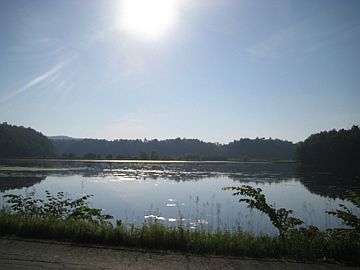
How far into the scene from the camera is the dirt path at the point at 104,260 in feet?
16.6

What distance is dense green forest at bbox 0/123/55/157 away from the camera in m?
126

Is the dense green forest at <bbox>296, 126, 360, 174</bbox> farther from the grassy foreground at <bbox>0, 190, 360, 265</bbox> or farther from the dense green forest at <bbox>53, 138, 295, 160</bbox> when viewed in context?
the grassy foreground at <bbox>0, 190, 360, 265</bbox>

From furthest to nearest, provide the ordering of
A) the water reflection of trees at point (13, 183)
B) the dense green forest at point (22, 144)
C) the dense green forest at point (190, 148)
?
the dense green forest at point (190, 148), the dense green forest at point (22, 144), the water reflection of trees at point (13, 183)

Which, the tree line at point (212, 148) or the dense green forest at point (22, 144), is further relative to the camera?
the dense green forest at point (22, 144)

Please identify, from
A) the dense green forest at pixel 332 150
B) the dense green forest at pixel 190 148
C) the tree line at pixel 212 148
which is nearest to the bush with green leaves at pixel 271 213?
the tree line at pixel 212 148

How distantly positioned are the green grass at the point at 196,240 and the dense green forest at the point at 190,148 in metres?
157

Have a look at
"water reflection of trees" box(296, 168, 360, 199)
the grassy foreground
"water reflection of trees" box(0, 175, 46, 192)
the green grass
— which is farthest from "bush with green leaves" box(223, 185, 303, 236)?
"water reflection of trees" box(0, 175, 46, 192)

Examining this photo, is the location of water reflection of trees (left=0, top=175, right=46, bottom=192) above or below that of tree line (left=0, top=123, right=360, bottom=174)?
below

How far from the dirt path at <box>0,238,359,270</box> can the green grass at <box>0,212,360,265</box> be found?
370mm

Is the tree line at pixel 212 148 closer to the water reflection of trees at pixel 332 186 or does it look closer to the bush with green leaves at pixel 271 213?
the water reflection of trees at pixel 332 186

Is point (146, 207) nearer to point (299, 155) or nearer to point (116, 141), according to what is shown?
point (299, 155)

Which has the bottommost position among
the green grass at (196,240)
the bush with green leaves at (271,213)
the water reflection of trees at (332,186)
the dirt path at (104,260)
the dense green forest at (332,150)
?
the water reflection of trees at (332,186)

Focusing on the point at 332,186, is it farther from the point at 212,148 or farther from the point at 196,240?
the point at 212,148

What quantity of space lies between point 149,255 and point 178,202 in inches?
639
